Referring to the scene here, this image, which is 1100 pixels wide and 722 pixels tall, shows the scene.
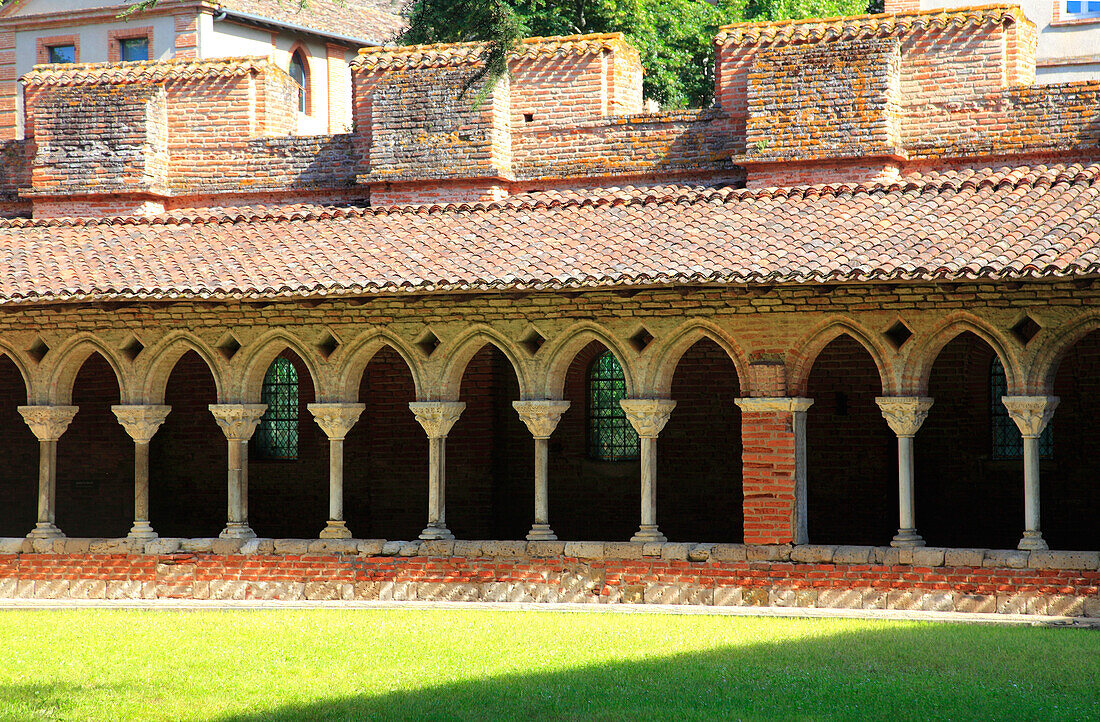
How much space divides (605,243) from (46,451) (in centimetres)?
612

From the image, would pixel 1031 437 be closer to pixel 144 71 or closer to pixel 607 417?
pixel 607 417

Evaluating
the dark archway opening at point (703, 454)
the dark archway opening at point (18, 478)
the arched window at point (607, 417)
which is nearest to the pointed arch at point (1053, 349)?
the dark archway opening at point (703, 454)

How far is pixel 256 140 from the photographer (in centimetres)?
1673

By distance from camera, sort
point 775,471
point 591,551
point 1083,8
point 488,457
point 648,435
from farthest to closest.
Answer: point 1083,8 < point 488,457 < point 648,435 < point 591,551 < point 775,471

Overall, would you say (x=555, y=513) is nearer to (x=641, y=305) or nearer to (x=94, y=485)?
(x=641, y=305)

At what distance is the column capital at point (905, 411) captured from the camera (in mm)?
12383

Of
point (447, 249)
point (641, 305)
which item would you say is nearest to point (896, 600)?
point (641, 305)

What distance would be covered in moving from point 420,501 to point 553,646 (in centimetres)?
680

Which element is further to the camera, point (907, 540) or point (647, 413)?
point (647, 413)

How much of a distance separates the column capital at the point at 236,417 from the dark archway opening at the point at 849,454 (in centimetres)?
600

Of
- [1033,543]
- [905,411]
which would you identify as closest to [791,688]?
[1033,543]

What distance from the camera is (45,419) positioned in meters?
14.2

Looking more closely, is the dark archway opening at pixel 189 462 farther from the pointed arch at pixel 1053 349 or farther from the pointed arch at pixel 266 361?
the pointed arch at pixel 1053 349

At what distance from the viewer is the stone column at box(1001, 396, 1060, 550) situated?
1191 centimetres
